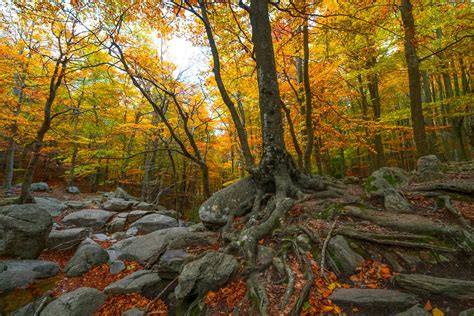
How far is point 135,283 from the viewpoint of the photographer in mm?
4027

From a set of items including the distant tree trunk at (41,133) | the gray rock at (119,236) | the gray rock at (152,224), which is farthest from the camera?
the gray rock at (152,224)

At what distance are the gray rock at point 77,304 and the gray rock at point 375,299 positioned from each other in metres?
4.19

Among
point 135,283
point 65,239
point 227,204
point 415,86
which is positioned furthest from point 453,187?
point 65,239

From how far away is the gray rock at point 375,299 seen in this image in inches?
79.9

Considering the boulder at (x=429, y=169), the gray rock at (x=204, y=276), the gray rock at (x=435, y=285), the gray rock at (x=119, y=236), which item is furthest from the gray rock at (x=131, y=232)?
the boulder at (x=429, y=169)

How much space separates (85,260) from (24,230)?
1793 mm

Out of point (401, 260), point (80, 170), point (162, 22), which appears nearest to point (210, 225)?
point (401, 260)

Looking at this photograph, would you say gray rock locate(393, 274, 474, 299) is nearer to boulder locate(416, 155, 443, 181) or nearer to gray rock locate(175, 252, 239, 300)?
gray rock locate(175, 252, 239, 300)

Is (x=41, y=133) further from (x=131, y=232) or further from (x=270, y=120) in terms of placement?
(x=270, y=120)

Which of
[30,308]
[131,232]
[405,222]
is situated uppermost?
[405,222]

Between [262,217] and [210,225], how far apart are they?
160 cm

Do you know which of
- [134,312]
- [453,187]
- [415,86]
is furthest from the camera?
[415,86]

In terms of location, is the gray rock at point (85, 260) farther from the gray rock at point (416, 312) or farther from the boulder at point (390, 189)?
the boulder at point (390, 189)

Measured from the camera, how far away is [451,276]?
2.24m
